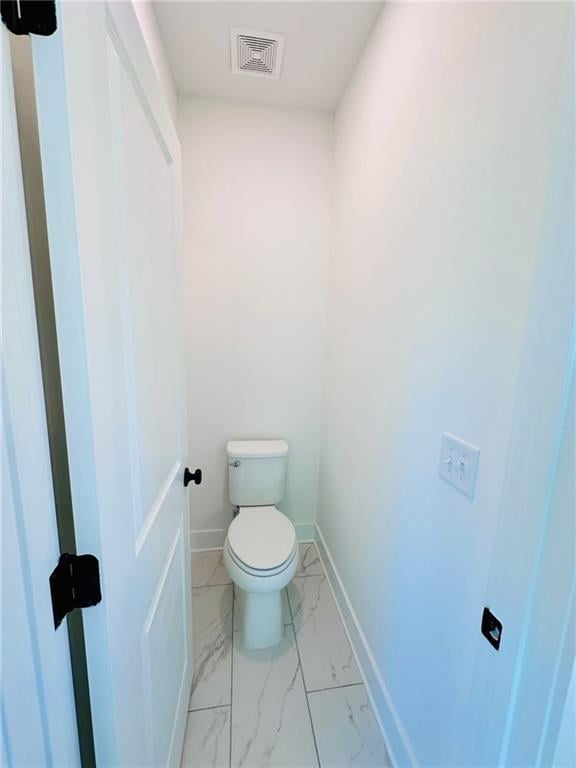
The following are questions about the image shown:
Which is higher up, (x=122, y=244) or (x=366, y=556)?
(x=122, y=244)

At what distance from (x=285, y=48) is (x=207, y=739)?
2687 millimetres

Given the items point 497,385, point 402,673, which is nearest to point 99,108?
point 497,385

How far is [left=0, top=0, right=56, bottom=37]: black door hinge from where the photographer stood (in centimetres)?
35

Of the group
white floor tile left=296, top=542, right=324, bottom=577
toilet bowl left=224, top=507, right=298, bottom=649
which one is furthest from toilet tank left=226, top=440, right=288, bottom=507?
white floor tile left=296, top=542, right=324, bottom=577

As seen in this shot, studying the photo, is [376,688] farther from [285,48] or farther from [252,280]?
[285,48]

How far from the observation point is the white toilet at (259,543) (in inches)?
54.5

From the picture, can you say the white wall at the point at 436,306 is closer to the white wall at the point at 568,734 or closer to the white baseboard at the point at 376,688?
the white baseboard at the point at 376,688

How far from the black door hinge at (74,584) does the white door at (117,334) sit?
0.05ft

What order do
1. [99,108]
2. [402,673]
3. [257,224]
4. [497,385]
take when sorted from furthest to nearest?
[257,224] < [402,673] < [497,385] < [99,108]

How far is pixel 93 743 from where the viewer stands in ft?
1.90

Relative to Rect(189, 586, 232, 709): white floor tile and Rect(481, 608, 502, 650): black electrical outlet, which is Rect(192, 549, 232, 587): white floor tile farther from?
Rect(481, 608, 502, 650): black electrical outlet

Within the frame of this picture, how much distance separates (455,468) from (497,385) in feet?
0.79

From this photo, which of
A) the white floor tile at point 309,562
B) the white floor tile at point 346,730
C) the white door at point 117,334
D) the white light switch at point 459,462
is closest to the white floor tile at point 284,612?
the white floor tile at point 309,562

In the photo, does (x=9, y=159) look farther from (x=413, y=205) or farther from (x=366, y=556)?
(x=366, y=556)
